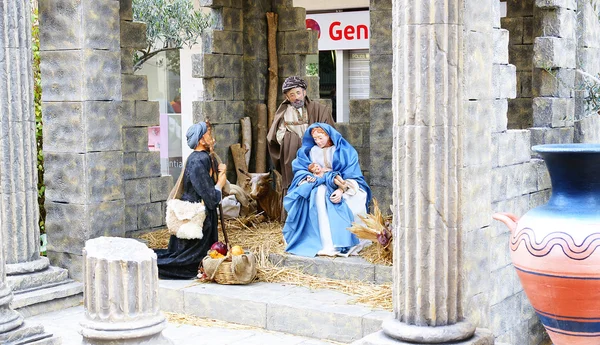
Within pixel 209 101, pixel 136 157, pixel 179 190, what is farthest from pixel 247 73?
pixel 179 190

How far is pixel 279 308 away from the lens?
7574mm

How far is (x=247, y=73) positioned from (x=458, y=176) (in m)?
6.50

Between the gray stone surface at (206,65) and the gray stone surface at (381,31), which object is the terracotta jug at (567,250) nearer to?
the gray stone surface at (381,31)

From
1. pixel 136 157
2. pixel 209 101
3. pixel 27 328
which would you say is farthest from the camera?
pixel 209 101

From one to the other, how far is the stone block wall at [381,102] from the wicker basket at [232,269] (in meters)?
2.43

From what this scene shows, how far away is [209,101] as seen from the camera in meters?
11.1

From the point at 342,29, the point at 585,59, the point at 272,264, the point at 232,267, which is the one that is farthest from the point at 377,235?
the point at 342,29

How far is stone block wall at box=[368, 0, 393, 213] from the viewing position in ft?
32.8

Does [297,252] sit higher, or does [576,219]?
[576,219]

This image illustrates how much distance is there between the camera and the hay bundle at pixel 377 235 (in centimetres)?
825

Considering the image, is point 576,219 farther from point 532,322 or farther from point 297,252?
point 297,252

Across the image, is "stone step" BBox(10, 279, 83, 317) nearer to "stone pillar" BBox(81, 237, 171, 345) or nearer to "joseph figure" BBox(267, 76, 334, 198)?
"joseph figure" BBox(267, 76, 334, 198)

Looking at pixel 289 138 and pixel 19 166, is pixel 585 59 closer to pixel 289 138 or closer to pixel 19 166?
pixel 289 138

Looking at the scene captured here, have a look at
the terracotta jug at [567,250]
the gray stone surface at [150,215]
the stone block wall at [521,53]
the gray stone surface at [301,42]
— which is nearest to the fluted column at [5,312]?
the terracotta jug at [567,250]
